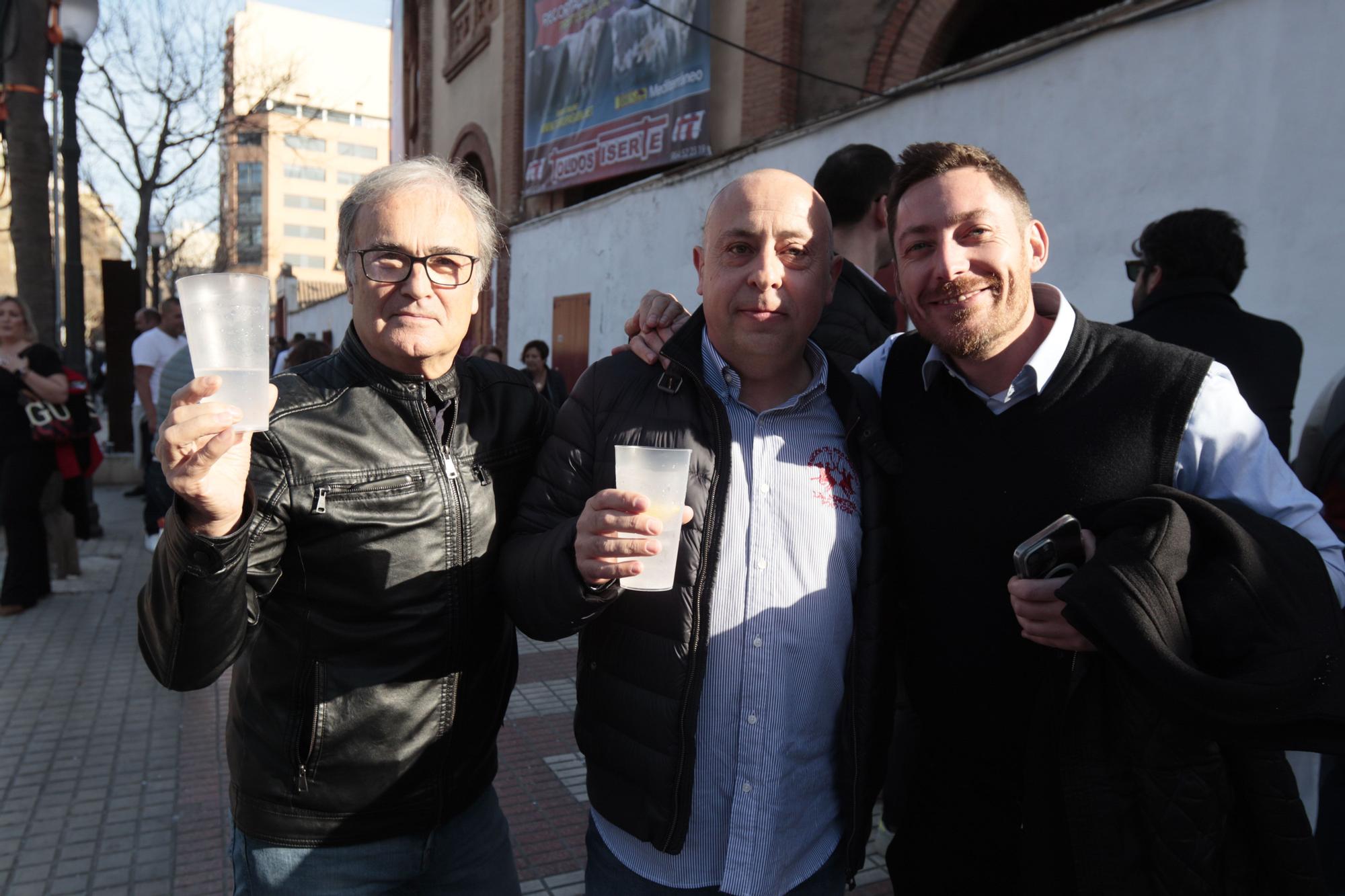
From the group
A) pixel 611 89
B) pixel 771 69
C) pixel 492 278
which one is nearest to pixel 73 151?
pixel 611 89

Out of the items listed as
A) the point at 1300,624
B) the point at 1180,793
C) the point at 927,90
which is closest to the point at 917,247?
the point at 1300,624

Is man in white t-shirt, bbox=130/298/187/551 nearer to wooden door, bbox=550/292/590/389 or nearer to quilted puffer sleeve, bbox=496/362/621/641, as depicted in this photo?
wooden door, bbox=550/292/590/389

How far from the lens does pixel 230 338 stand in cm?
138

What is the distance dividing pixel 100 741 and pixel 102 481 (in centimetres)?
842

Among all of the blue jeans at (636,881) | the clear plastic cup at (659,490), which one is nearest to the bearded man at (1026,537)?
the blue jeans at (636,881)

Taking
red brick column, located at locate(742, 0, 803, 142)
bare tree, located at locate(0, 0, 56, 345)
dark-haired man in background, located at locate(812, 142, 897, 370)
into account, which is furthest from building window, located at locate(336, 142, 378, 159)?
dark-haired man in background, located at locate(812, 142, 897, 370)

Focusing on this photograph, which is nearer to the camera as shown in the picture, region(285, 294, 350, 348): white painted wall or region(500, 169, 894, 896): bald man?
region(500, 169, 894, 896): bald man

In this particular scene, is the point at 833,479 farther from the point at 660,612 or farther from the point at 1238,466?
the point at 1238,466

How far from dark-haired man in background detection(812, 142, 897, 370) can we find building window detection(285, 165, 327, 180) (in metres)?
86.7

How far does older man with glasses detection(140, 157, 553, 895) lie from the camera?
165 centimetres

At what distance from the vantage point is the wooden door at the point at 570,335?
446 inches

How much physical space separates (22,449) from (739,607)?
595 centimetres

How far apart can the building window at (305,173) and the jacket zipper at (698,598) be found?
87.8 meters

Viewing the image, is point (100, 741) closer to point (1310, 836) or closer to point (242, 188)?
point (1310, 836)
